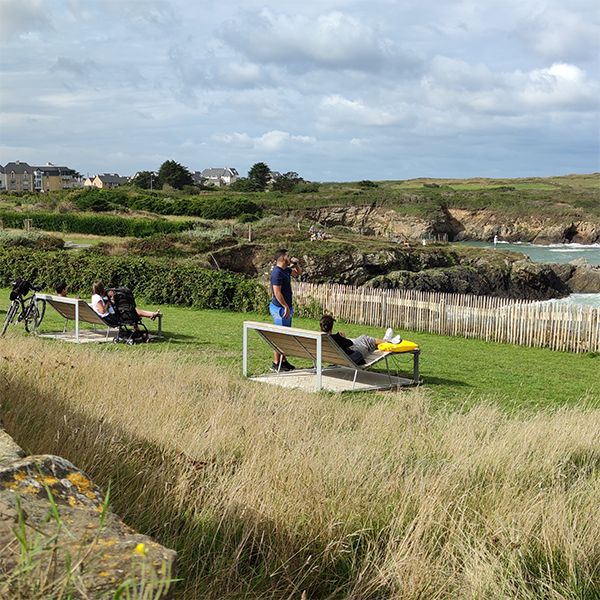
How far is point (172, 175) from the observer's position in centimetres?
10800

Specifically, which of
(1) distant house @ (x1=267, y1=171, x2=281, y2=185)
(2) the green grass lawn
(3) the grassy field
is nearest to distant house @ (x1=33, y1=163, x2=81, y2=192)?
(1) distant house @ (x1=267, y1=171, x2=281, y2=185)

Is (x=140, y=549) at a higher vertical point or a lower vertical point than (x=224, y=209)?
lower

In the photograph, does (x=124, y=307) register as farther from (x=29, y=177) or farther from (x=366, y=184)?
(x=29, y=177)

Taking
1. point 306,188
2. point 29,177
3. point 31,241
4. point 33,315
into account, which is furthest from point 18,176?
point 33,315

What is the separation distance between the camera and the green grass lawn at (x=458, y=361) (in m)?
11.7

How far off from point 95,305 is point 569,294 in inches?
1490

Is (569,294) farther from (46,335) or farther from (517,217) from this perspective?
(517,217)

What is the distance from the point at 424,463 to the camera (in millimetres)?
6238

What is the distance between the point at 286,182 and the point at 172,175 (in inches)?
788

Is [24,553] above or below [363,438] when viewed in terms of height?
above

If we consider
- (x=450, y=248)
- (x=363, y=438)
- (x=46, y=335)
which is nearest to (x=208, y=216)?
(x=450, y=248)

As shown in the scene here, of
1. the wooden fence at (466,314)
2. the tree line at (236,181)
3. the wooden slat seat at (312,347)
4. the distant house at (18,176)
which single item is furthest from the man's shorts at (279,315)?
the distant house at (18,176)

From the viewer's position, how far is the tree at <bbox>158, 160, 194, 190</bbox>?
354 feet

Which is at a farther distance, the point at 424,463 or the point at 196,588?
the point at 424,463
